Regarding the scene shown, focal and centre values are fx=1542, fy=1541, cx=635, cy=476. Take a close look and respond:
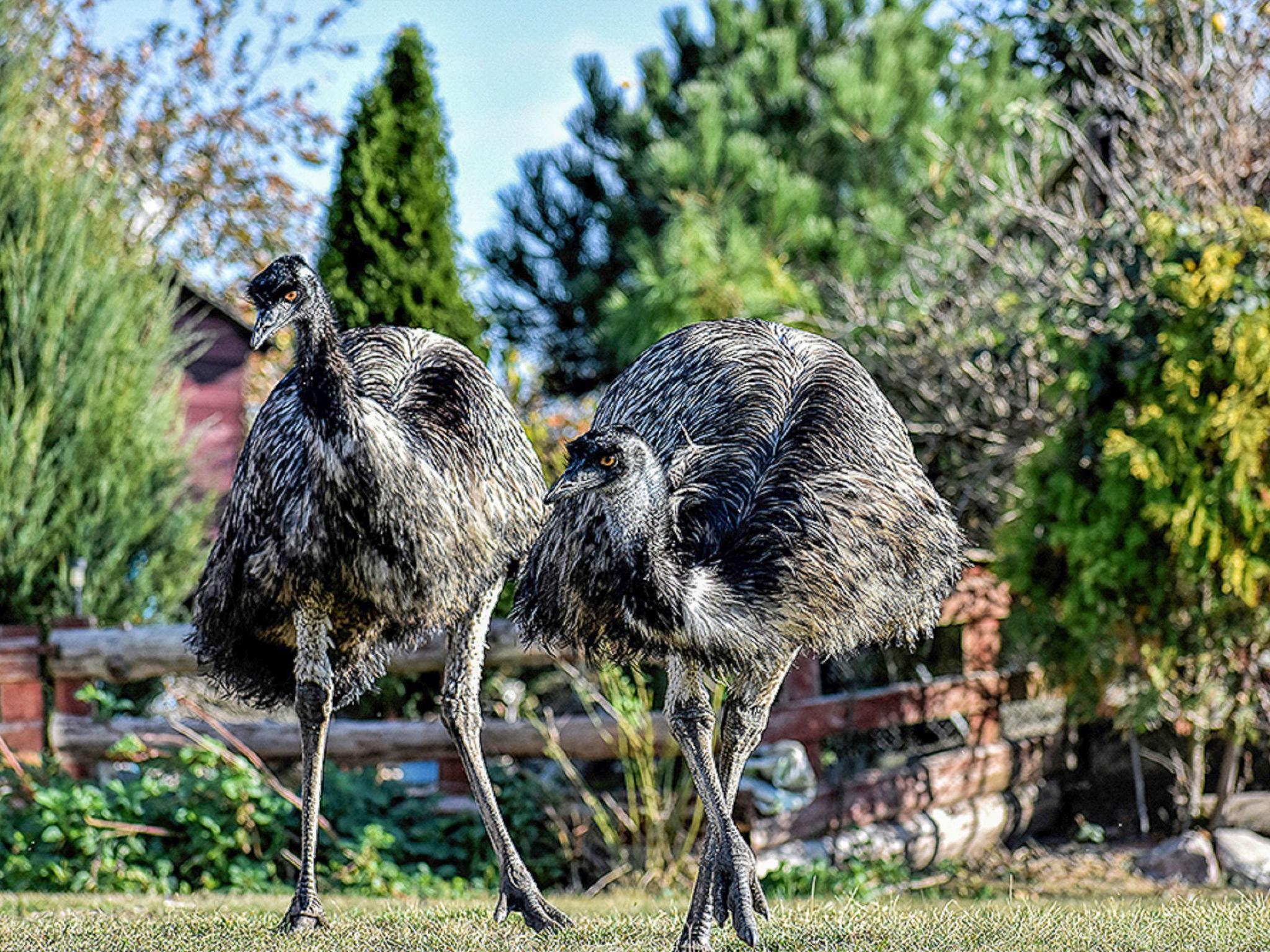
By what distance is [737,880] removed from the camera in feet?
14.9

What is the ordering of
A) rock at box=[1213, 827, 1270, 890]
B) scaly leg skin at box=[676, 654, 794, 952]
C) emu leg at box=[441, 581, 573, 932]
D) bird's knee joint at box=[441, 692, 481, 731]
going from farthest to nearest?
rock at box=[1213, 827, 1270, 890] < bird's knee joint at box=[441, 692, 481, 731] < emu leg at box=[441, 581, 573, 932] < scaly leg skin at box=[676, 654, 794, 952]

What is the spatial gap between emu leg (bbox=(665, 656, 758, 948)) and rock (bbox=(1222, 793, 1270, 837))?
16.3ft

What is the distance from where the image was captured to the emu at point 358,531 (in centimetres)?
486

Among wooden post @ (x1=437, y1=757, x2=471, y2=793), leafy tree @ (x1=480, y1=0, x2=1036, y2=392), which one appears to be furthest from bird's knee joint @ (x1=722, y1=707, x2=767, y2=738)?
leafy tree @ (x1=480, y1=0, x2=1036, y2=392)

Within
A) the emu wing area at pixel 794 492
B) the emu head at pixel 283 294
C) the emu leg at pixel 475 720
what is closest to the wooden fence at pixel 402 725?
the emu leg at pixel 475 720

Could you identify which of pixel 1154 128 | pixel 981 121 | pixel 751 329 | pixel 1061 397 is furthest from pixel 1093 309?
pixel 981 121

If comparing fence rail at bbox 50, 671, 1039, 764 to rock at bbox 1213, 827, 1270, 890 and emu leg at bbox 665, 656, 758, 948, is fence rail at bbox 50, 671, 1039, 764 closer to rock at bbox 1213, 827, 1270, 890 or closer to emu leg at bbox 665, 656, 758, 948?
rock at bbox 1213, 827, 1270, 890

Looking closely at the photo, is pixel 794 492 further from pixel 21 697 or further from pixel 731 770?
pixel 21 697

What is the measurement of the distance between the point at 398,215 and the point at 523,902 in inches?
216

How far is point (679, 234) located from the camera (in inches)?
486

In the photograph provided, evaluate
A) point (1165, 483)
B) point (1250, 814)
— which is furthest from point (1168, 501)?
point (1250, 814)

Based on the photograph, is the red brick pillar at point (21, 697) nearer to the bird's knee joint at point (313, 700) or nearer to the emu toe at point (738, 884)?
the bird's knee joint at point (313, 700)

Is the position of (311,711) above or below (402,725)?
above

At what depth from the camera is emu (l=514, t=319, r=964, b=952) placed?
431 centimetres
